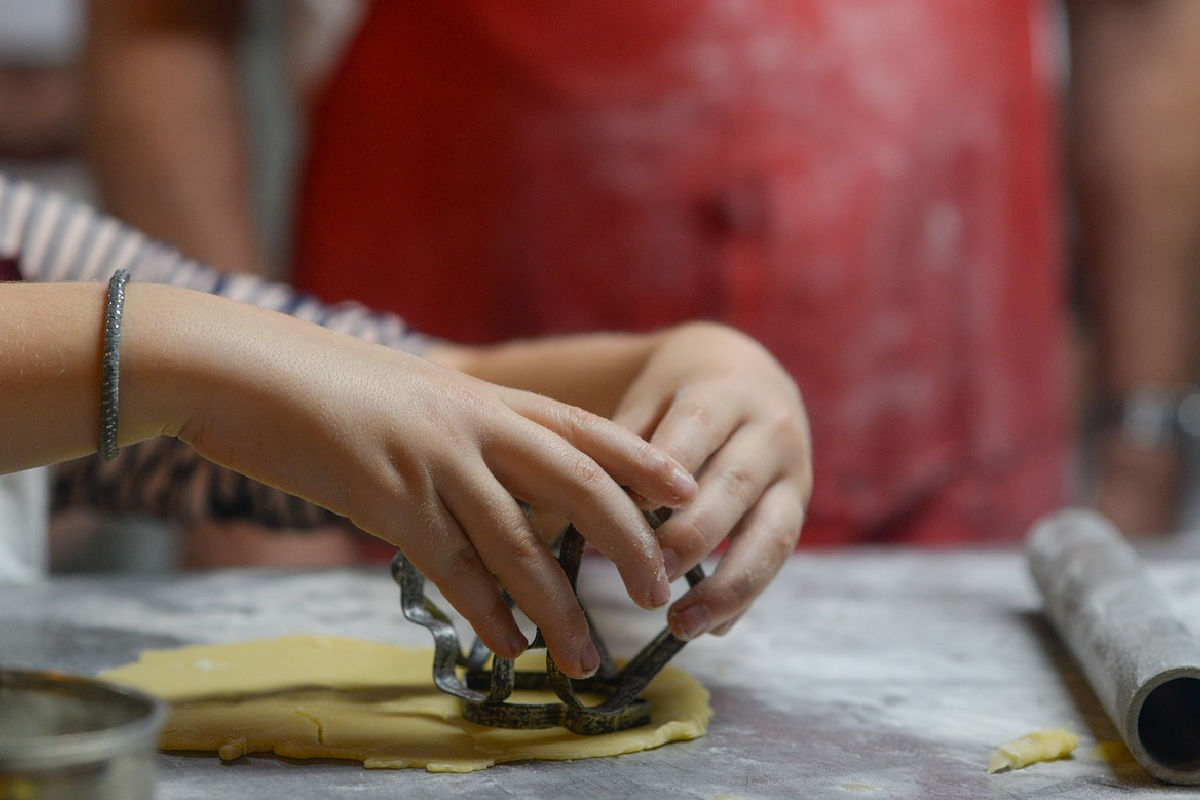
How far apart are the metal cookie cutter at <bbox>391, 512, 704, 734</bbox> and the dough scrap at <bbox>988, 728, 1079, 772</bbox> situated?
17 centimetres

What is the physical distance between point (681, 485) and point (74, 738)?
0.29 meters

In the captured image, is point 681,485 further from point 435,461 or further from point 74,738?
point 74,738

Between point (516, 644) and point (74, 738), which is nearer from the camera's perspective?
point (74, 738)

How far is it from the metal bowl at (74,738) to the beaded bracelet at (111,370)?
0.16 meters

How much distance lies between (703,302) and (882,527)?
309 millimetres

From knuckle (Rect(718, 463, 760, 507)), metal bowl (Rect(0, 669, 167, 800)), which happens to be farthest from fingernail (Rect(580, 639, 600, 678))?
metal bowl (Rect(0, 669, 167, 800))

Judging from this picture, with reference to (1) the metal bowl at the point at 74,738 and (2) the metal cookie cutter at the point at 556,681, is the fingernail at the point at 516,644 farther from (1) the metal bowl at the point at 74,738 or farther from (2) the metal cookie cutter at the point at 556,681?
(1) the metal bowl at the point at 74,738

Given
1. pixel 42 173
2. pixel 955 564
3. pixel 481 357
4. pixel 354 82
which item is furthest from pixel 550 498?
pixel 42 173

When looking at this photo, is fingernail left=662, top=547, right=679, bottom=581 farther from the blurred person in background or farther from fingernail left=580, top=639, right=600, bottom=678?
the blurred person in background

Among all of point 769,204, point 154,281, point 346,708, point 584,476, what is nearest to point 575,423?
A: point 584,476

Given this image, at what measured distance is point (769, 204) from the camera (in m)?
1.30

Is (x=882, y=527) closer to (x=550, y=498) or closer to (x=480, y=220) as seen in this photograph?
(x=480, y=220)

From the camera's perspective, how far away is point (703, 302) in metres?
1.31

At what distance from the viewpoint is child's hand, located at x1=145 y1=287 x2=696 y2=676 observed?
1.83 feet
